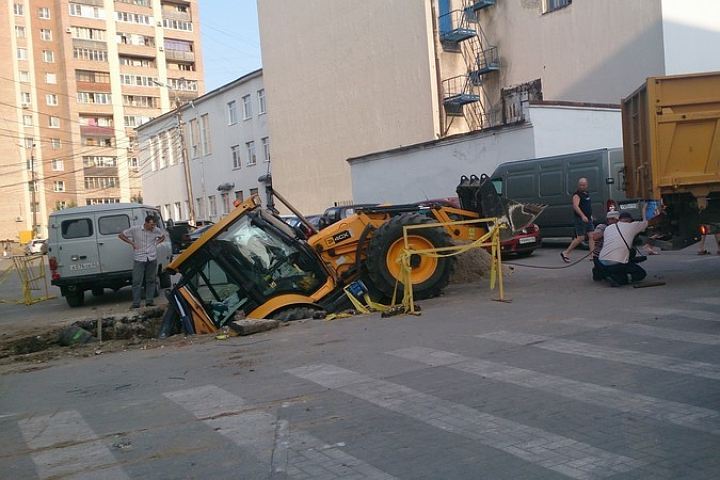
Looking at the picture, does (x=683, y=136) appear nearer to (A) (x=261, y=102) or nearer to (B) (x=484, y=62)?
(B) (x=484, y=62)

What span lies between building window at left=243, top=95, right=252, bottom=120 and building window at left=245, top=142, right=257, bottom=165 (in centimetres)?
187

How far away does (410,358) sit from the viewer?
23.8ft

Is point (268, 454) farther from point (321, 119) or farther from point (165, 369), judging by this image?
point (321, 119)

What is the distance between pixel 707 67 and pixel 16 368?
27.8 metres

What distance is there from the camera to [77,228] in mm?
15539

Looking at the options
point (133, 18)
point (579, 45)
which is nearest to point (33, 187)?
point (133, 18)

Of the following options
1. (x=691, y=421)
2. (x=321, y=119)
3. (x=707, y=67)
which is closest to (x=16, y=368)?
(x=691, y=421)

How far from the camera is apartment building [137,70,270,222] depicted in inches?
1829

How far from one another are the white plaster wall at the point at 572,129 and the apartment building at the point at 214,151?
23.2 m

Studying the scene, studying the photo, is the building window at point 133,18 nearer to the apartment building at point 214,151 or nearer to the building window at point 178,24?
Result: the building window at point 178,24

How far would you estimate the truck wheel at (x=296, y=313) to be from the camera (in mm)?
9984

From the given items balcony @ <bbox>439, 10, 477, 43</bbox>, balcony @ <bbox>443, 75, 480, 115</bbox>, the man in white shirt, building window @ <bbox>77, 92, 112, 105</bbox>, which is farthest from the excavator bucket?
building window @ <bbox>77, 92, 112, 105</bbox>

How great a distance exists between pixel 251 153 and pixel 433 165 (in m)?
23.6

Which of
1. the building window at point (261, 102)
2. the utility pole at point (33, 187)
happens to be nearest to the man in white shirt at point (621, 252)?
the building window at point (261, 102)
